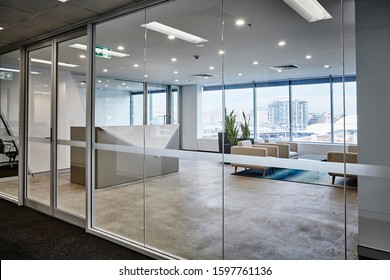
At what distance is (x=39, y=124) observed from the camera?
16.1ft

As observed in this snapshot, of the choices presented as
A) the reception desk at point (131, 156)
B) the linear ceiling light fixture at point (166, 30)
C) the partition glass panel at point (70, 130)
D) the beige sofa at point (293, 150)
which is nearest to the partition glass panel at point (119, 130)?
the reception desk at point (131, 156)

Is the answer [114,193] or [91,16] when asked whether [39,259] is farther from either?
[91,16]

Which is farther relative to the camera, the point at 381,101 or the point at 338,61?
the point at 338,61

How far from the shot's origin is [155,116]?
3.33 meters

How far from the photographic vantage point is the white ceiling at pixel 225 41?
225cm

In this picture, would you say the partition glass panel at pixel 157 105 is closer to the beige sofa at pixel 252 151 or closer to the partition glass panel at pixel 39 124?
the beige sofa at pixel 252 151

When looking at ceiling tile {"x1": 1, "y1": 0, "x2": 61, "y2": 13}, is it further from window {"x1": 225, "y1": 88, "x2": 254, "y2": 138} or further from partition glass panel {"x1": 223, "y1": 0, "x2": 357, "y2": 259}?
window {"x1": 225, "y1": 88, "x2": 254, "y2": 138}

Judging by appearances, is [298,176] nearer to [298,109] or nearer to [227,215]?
[298,109]

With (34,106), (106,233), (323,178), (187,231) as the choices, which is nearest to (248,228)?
Answer: (187,231)

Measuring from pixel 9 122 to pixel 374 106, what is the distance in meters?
6.09

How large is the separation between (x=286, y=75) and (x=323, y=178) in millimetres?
896

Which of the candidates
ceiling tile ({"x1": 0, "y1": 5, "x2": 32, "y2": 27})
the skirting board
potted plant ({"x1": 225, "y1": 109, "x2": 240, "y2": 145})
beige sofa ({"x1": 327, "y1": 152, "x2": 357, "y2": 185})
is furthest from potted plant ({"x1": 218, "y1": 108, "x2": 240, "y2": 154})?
ceiling tile ({"x1": 0, "y1": 5, "x2": 32, "y2": 27})

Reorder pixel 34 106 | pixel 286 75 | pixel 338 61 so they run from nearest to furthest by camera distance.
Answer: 1. pixel 338 61
2. pixel 286 75
3. pixel 34 106

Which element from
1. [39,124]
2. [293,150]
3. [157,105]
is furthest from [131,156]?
[39,124]
